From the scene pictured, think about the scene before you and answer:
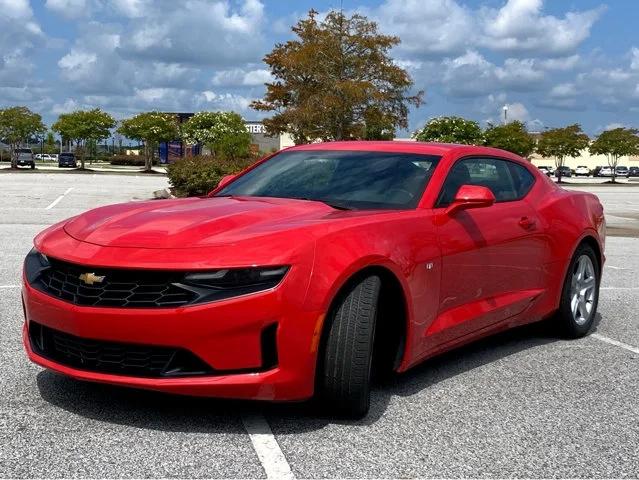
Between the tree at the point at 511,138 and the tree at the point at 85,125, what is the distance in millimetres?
31807

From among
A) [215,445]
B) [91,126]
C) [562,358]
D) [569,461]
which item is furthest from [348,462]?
[91,126]

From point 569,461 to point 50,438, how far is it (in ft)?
7.35

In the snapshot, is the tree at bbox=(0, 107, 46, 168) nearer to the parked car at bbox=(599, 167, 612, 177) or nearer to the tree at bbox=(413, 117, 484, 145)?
the tree at bbox=(413, 117, 484, 145)

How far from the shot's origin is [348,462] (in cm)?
339

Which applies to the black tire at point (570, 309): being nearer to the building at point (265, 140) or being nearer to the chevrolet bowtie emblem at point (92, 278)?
the chevrolet bowtie emblem at point (92, 278)

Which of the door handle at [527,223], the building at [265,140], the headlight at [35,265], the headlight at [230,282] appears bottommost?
the building at [265,140]

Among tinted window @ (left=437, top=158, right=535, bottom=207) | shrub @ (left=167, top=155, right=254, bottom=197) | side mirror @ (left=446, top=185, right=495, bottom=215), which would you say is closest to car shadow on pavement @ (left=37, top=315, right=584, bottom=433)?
side mirror @ (left=446, top=185, right=495, bottom=215)

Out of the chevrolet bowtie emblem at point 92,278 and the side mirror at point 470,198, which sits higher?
the side mirror at point 470,198

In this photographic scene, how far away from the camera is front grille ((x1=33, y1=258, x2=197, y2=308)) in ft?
11.4

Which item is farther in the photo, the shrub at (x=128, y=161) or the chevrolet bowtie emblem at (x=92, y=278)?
the shrub at (x=128, y=161)

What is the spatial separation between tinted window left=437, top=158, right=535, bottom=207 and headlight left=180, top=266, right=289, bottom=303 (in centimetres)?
157

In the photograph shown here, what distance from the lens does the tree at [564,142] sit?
6500cm

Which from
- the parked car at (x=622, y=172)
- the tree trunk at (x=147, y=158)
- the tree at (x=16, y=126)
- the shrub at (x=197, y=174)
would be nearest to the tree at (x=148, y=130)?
the tree trunk at (x=147, y=158)

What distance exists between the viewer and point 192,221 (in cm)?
394
